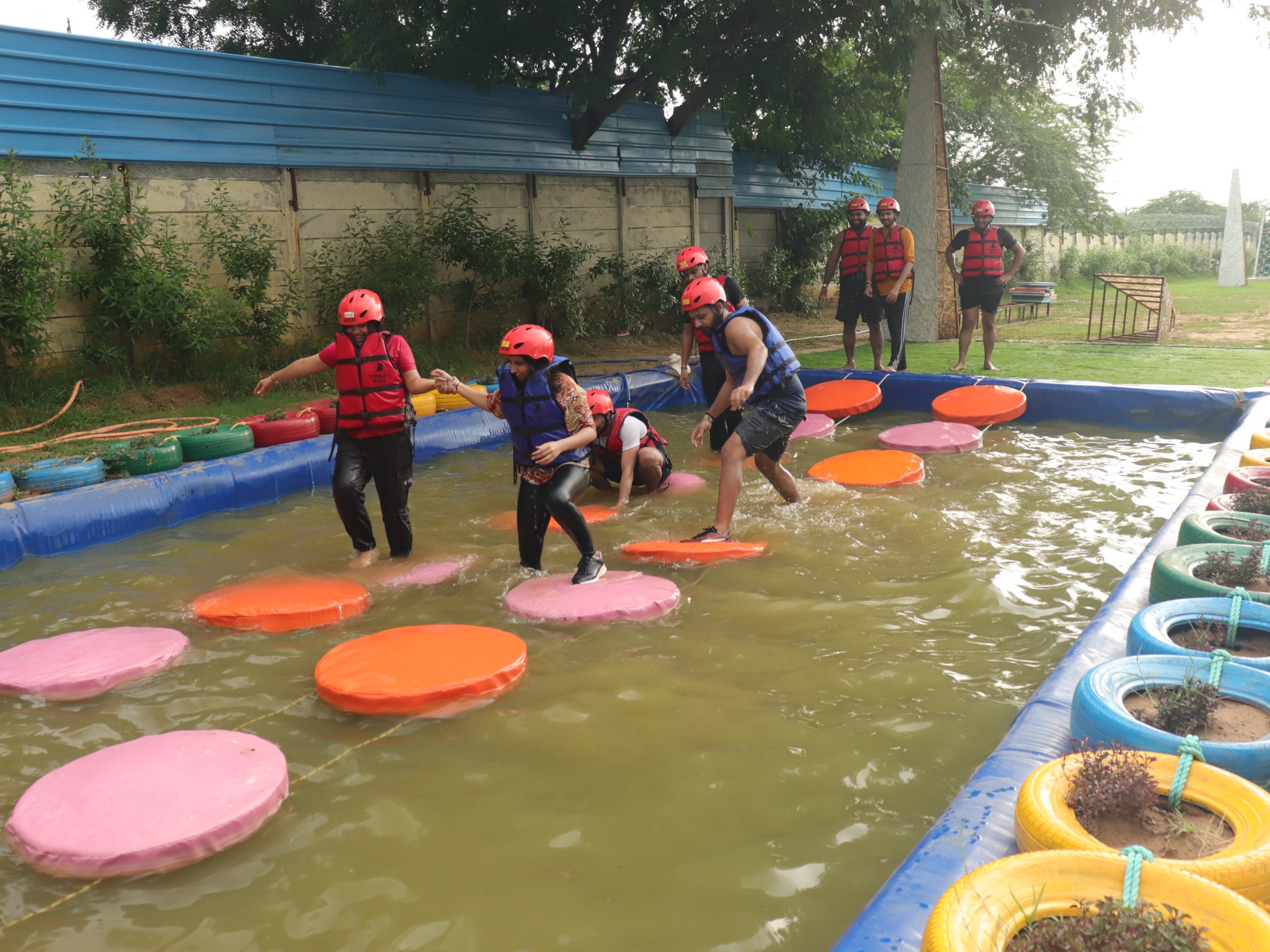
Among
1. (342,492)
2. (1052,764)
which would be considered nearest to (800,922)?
(1052,764)

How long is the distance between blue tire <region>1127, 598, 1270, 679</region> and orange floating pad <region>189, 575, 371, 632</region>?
13.0ft

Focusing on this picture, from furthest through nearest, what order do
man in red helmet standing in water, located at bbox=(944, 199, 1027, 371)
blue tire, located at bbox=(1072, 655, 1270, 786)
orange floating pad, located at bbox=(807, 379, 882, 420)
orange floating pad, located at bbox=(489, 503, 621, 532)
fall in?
man in red helmet standing in water, located at bbox=(944, 199, 1027, 371)
orange floating pad, located at bbox=(807, 379, 882, 420)
orange floating pad, located at bbox=(489, 503, 621, 532)
blue tire, located at bbox=(1072, 655, 1270, 786)

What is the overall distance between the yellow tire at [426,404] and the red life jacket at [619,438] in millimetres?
2933

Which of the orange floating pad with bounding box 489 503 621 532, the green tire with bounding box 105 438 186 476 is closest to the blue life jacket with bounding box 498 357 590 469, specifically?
the orange floating pad with bounding box 489 503 621 532

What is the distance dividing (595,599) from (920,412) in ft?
22.7

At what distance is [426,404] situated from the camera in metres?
9.91

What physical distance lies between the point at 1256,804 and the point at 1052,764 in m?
0.49

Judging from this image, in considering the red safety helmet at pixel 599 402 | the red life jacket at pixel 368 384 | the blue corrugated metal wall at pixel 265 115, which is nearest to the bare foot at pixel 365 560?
the red life jacket at pixel 368 384

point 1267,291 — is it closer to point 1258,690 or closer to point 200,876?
point 1258,690

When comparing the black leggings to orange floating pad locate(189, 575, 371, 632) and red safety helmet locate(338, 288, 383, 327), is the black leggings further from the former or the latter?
red safety helmet locate(338, 288, 383, 327)

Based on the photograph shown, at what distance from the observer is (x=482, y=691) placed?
420cm

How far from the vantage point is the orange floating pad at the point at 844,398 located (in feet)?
33.2

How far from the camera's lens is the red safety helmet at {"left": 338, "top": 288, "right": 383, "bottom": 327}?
5656 millimetres

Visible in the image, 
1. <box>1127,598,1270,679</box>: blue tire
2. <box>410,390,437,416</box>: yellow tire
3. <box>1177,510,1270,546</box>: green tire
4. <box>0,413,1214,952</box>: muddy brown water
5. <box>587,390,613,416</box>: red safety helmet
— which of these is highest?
<box>587,390,613,416</box>: red safety helmet
